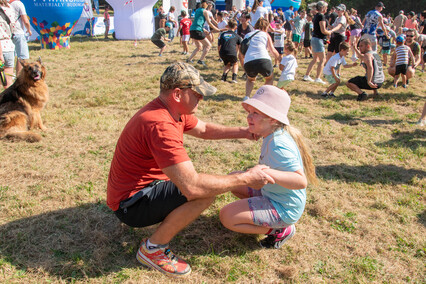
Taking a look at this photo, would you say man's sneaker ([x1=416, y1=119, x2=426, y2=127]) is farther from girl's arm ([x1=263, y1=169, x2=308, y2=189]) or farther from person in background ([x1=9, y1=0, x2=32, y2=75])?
person in background ([x1=9, y1=0, x2=32, y2=75])

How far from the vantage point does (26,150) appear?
4621mm

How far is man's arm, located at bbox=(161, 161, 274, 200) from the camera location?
209 cm

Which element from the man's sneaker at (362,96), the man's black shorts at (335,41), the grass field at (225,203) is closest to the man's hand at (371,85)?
the man's sneaker at (362,96)

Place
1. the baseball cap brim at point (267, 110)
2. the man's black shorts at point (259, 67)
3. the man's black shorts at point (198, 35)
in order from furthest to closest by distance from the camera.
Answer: the man's black shorts at point (198, 35), the man's black shorts at point (259, 67), the baseball cap brim at point (267, 110)

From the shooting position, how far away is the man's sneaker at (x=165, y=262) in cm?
245

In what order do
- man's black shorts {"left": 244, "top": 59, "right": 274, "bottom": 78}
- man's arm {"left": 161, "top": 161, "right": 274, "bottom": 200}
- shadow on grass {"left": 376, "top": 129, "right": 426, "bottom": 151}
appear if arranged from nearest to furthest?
man's arm {"left": 161, "top": 161, "right": 274, "bottom": 200}, shadow on grass {"left": 376, "top": 129, "right": 426, "bottom": 151}, man's black shorts {"left": 244, "top": 59, "right": 274, "bottom": 78}

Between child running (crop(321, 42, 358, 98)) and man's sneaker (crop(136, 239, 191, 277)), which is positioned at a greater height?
child running (crop(321, 42, 358, 98))

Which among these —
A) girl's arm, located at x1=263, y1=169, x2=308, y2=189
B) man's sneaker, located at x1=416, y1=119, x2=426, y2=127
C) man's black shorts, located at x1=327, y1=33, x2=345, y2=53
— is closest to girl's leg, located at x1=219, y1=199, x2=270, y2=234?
girl's arm, located at x1=263, y1=169, x2=308, y2=189

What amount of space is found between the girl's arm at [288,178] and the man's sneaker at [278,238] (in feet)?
1.90

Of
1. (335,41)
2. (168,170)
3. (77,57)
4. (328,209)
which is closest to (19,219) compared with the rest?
(168,170)

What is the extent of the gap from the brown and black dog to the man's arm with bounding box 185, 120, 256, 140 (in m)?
3.13

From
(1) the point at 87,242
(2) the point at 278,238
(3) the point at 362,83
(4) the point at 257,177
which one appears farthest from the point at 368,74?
(1) the point at 87,242

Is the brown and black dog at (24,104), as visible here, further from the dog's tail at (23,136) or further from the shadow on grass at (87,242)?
the shadow on grass at (87,242)

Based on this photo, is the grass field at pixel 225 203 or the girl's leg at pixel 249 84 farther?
the girl's leg at pixel 249 84
